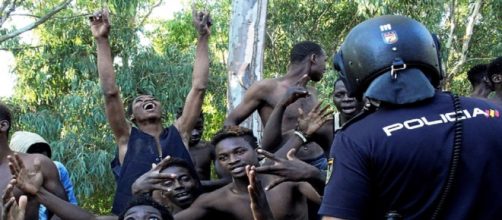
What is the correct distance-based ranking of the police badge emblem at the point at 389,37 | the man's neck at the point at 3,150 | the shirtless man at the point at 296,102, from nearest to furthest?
the police badge emblem at the point at 389,37
the man's neck at the point at 3,150
the shirtless man at the point at 296,102

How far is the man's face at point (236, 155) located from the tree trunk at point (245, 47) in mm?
3889

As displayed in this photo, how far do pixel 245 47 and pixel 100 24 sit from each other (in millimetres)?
3582

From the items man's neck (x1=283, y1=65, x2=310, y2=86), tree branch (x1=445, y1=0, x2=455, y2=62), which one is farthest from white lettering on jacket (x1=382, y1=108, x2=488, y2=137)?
tree branch (x1=445, y1=0, x2=455, y2=62)

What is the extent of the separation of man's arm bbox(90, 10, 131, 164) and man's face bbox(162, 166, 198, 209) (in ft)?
2.62

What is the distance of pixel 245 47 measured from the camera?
9.55m

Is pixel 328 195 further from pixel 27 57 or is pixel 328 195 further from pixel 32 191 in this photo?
pixel 27 57

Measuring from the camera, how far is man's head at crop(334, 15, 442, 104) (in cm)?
263

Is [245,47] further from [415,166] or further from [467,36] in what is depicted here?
[467,36]

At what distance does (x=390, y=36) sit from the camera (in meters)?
2.69

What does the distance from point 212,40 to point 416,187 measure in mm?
18260

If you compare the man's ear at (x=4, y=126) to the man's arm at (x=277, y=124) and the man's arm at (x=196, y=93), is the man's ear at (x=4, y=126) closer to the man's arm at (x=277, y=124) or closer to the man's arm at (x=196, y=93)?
the man's arm at (x=196, y=93)

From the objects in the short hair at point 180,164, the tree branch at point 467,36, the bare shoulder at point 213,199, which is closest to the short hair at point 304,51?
the short hair at point 180,164

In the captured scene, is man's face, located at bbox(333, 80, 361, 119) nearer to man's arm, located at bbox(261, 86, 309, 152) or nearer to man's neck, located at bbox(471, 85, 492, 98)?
man's arm, located at bbox(261, 86, 309, 152)

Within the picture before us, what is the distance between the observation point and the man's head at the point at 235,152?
210 inches
